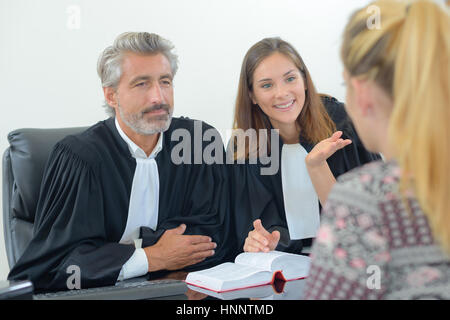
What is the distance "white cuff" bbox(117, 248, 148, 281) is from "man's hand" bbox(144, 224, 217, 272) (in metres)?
0.02

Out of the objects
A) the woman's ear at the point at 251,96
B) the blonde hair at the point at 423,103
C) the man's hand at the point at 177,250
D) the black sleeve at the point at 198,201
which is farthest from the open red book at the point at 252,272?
the woman's ear at the point at 251,96

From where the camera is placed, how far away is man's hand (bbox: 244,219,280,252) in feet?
7.03

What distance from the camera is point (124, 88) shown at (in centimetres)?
249

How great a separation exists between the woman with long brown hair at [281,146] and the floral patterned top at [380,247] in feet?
4.71

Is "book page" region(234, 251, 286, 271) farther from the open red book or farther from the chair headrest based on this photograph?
the chair headrest

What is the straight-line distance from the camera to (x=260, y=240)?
2.16 metres

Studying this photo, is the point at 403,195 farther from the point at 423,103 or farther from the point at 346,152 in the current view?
the point at 346,152

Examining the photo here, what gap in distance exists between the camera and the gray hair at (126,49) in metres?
2.46

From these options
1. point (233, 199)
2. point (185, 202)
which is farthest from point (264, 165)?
point (185, 202)

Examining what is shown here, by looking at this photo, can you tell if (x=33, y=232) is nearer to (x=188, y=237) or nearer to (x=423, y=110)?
(x=188, y=237)

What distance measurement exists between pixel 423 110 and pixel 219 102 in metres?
2.59

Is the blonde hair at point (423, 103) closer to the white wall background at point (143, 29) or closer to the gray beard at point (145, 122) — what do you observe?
the gray beard at point (145, 122)

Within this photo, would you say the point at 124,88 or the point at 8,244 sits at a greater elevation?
the point at 124,88

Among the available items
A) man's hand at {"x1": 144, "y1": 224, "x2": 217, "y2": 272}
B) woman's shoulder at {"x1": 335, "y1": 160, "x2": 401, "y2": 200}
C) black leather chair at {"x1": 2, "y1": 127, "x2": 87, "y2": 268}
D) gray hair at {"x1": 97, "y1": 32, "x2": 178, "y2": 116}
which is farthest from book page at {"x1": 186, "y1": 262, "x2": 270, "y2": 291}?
gray hair at {"x1": 97, "y1": 32, "x2": 178, "y2": 116}
